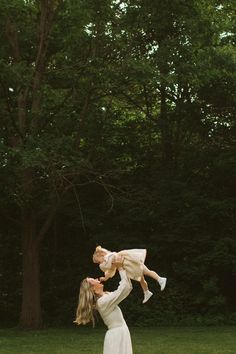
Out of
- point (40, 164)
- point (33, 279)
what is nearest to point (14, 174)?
point (40, 164)

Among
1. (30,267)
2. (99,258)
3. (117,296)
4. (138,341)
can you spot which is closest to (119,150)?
(30,267)

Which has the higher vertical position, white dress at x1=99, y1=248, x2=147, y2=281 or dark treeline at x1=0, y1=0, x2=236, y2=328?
dark treeline at x1=0, y1=0, x2=236, y2=328

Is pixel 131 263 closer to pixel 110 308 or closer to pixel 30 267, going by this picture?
pixel 110 308

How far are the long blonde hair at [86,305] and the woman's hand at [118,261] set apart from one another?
0.37 meters

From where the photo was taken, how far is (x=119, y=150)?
939 inches

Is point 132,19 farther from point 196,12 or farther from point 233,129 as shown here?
point 233,129

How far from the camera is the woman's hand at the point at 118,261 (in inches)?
274

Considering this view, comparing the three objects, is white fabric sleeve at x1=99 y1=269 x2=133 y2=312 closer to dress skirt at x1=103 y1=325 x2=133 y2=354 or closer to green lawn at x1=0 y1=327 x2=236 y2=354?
dress skirt at x1=103 y1=325 x2=133 y2=354

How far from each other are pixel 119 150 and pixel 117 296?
17.1 metres

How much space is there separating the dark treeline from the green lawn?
6.34 ft

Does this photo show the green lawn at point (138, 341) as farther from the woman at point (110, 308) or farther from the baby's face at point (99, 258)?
the baby's face at point (99, 258)

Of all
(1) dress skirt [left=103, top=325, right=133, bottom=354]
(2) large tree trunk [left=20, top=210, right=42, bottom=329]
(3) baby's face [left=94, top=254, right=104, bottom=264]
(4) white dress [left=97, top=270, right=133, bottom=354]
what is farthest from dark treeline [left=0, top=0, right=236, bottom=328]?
(1) dress skirt [left=103, top=325, right=133, bottom=354]

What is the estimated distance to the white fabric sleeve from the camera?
6.87 meters

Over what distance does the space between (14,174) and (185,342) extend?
6222 mm
